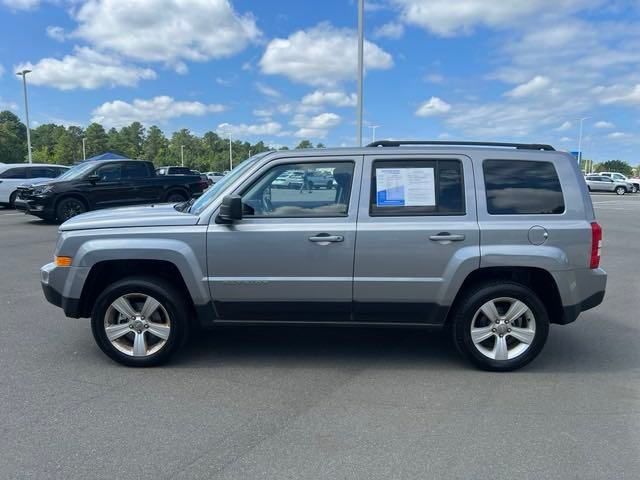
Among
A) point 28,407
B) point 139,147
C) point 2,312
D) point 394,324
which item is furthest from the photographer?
point 139,147

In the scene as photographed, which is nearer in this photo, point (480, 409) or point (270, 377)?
point (480, 409)

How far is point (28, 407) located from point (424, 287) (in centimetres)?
308

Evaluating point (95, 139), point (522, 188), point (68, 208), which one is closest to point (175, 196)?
point (68, 208)

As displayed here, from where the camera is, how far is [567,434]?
3.16m

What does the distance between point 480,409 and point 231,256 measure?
2.22 m

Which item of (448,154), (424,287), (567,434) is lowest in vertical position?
(567,434)

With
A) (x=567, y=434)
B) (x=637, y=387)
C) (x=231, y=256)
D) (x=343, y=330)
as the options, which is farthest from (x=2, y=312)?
(x=637, y=387)

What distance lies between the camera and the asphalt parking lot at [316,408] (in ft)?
9.24

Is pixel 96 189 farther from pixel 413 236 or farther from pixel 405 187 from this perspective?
pixel 413 236

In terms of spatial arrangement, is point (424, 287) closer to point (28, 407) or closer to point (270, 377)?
point (270, 377)

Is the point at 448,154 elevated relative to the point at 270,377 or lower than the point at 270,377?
elevated

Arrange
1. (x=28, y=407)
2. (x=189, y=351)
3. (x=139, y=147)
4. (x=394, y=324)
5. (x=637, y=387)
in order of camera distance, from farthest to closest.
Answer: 1. (x=139, y=147)
2. (x=189, y=351)
3. (x=394, y=324)
4. (x=637, y=387)
5. (x=28, y=407)

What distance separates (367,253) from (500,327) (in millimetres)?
1299

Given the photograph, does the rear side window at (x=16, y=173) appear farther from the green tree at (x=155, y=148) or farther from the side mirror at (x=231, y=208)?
the green tree at (x=155, y=148)
